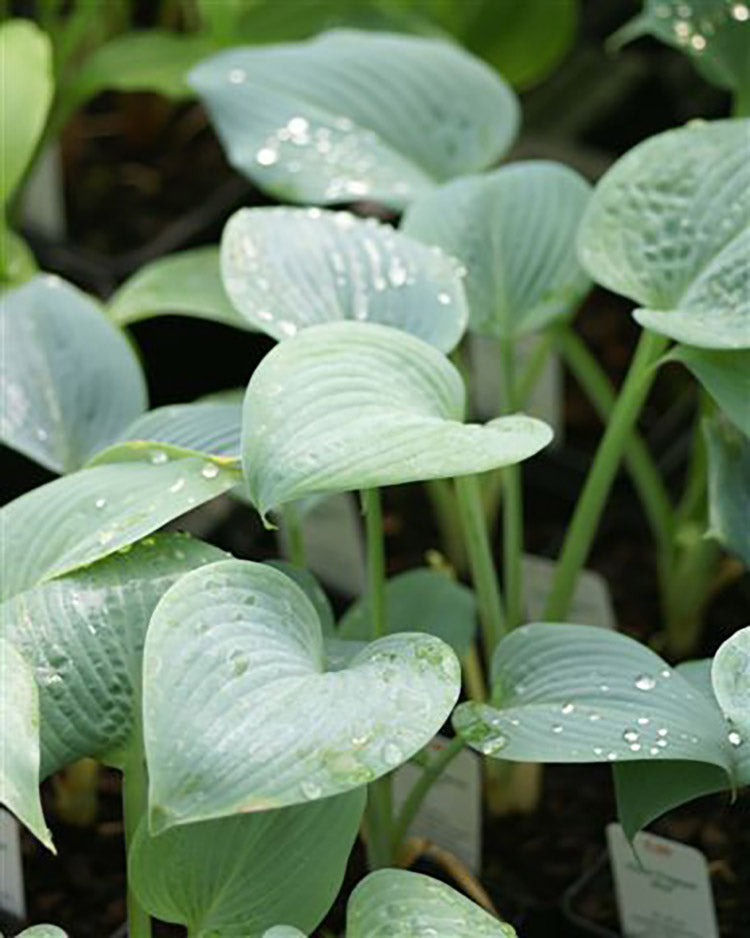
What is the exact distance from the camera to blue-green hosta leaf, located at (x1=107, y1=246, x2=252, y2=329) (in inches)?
45.0

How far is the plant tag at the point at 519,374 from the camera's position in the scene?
1.20 m

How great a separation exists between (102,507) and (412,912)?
9.2 inches

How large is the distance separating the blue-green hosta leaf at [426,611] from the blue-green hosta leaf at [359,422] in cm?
18

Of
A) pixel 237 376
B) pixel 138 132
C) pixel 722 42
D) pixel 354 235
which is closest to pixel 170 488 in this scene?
pixel 354 235

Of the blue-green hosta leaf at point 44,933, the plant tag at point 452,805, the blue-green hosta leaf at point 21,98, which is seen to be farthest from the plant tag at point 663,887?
the blue-green hosta leaf at point 21,98

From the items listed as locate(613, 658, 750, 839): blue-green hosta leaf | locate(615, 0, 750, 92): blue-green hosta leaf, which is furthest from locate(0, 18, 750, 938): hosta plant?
→ locate(615, 0, 750, 92): blue-green hosta leaf

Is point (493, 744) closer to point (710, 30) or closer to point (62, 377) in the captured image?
point (62, 377)

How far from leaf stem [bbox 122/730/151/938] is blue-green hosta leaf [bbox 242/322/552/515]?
0.45ft

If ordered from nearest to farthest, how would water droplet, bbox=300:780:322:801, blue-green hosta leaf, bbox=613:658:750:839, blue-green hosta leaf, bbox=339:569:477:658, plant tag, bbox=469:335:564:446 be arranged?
water droplet, bbox=300:780:322:801 < blue-green hosta leaf, bbox=613:658:750:839 < blue-green hosta leaf, bbox=339:569:477:658 < plant tag, bbox=469:335:564:446

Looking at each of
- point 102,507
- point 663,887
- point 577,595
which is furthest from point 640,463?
point 102,507

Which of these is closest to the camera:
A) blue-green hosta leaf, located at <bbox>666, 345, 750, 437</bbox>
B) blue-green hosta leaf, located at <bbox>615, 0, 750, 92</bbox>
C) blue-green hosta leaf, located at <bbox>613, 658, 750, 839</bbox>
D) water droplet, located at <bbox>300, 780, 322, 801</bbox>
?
water droplet, located at <bbox>300, 780, 322, 801</bbox>

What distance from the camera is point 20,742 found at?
654 millimetres

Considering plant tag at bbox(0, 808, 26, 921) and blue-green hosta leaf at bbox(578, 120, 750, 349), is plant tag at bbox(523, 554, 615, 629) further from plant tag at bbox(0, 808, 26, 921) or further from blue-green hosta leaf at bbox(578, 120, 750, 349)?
plant tag at bbox(0, 808, 26, 921)

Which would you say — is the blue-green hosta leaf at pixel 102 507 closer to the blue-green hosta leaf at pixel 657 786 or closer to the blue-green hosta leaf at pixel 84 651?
the blue-green hosta leaf at pixel 84 651
